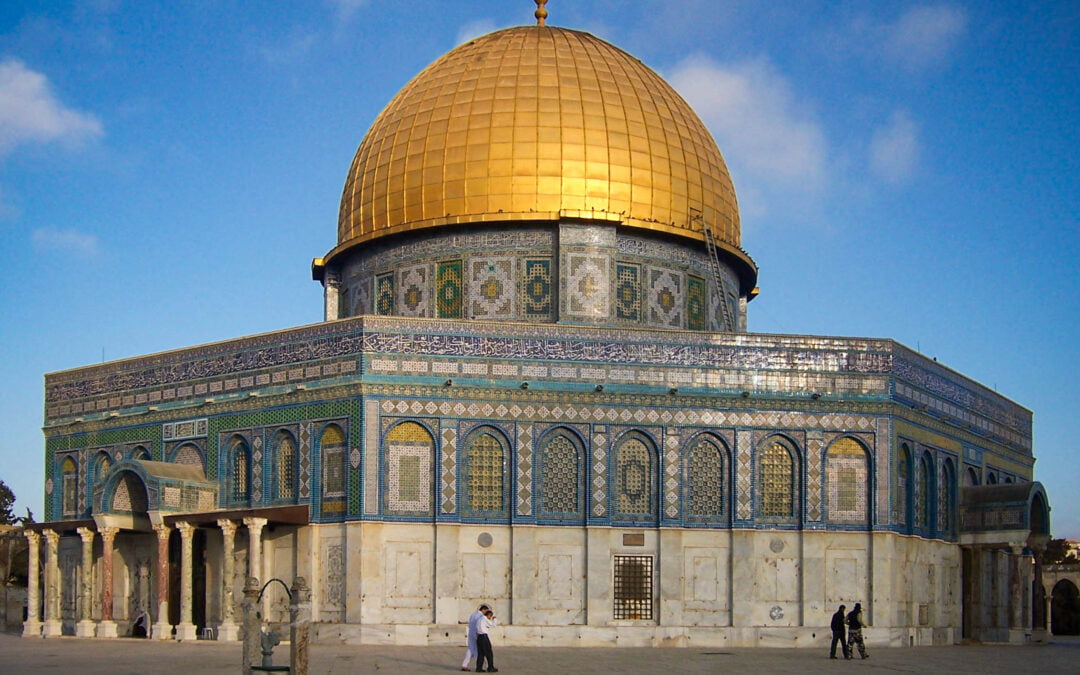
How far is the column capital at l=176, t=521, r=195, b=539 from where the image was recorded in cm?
2991

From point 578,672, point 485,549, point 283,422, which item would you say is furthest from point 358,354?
point 578,672

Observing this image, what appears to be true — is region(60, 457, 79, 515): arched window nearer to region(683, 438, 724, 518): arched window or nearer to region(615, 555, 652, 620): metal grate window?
region(615, 555, 652, 620): metal grate window

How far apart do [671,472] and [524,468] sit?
2.92 m

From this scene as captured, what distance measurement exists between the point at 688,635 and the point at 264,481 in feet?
29.4

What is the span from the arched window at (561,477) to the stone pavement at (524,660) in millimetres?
2830

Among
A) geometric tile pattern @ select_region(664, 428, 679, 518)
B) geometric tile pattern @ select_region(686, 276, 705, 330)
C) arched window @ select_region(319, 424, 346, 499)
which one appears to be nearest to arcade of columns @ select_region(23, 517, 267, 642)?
arched window @ select_region(319, 424, 346, 499)

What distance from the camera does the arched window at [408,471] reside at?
28.5 metres

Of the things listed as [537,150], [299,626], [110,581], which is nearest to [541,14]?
[537,150]

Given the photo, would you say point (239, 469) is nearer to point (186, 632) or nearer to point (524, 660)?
point (186, 632)

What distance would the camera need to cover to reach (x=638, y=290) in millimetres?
33344

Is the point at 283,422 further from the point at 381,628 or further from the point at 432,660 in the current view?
A: the point at 432,660

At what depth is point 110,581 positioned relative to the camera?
101 ft

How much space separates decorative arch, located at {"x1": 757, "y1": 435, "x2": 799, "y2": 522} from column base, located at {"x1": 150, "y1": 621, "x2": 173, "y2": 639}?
1189cm

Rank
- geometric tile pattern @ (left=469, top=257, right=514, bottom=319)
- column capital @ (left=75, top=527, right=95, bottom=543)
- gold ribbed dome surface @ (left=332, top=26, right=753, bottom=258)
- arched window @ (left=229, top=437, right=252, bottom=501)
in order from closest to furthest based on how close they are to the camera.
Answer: arched window @ (left=229, top=437, right=252, bottom=501)
column capital @ (left=75, top=527, right=95, bottom=543)
geometric tile pattern @ (left=469, top=257, right=514, bottom=319)
gold ribbed dome surface @ (left=332, top=26, right=753, bottom=258)
